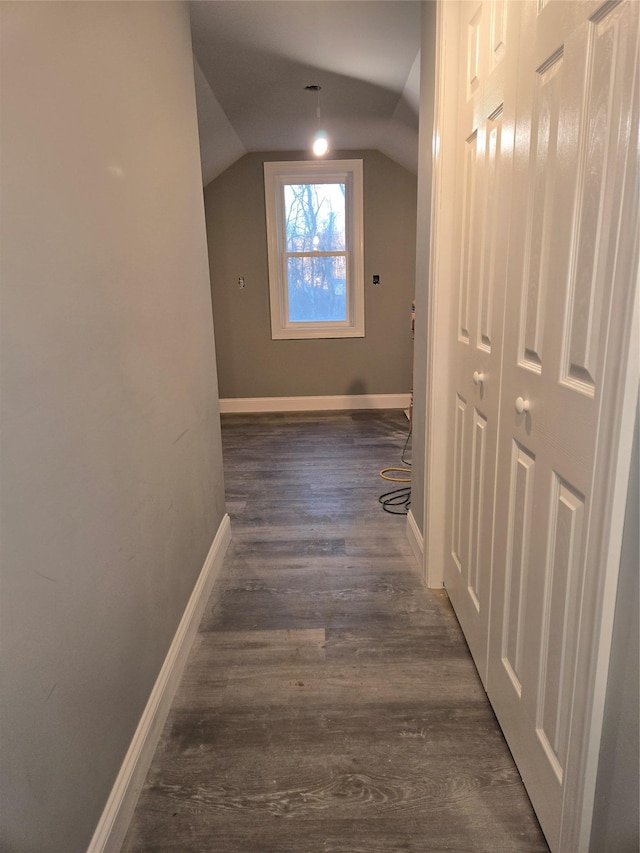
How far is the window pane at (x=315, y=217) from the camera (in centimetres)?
520

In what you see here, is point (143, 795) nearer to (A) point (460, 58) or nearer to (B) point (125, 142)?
(B) point (125, 142)

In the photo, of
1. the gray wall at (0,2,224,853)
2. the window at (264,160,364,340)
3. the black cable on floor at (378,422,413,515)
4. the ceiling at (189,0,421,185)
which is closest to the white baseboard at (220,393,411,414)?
the window at (264,160,364,340)

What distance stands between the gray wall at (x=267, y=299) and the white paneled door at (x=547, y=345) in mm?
3410

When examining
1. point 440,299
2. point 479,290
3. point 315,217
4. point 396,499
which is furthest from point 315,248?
point 479,290

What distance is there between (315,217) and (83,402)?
14.9ft

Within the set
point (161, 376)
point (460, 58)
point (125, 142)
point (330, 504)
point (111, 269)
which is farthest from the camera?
point (330, 504)

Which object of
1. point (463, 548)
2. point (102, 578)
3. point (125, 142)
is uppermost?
point (125, 142)

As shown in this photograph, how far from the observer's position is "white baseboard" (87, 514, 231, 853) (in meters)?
1.22

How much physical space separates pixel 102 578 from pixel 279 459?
9.36 ft

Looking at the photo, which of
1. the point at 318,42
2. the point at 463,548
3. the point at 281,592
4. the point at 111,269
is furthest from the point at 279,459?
the point at 111,269

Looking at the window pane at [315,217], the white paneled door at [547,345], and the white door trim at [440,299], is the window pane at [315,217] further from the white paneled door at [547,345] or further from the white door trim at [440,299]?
the white paneled door at [547,345]

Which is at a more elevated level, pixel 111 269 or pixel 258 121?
pixel 258 121

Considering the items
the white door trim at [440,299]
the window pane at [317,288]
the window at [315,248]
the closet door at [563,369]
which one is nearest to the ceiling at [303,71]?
the window at [315,248]

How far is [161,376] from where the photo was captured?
1745 mm
